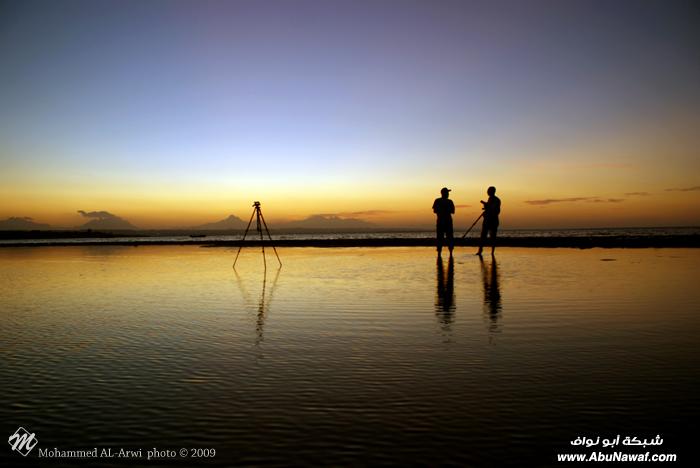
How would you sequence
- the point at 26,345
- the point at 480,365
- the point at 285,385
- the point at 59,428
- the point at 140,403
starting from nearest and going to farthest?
the point at 59,428 < the point at 140,403 < the point at 285,385 < the point at 480,365 < the point at 26,345

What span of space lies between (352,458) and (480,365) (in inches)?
108

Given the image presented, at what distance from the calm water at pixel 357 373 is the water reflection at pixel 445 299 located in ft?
0.36

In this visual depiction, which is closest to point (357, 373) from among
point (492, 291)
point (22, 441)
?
point (22, 441)

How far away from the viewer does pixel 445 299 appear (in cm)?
1164

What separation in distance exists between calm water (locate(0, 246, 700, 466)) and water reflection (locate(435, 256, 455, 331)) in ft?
0.36

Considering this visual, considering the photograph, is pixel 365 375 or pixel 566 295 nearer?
pixel 365 375

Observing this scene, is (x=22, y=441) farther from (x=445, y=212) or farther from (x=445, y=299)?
(x=445, y=212)

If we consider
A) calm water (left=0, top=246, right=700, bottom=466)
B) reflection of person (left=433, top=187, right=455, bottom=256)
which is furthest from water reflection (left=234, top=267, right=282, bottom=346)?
reflection of person (left=433, top=187, right=455, bottom=256)

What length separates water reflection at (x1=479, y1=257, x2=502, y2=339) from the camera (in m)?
8.83

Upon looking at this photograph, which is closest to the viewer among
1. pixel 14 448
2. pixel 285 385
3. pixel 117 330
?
pixel 14 448

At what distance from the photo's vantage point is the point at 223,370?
6121 millimetres

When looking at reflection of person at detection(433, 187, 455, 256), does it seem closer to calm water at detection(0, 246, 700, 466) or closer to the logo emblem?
calm water at detection(0, 246, 700, 466)

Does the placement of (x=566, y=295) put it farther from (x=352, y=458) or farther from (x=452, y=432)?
(x=352, y=458)

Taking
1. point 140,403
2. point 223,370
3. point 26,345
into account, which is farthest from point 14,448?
point 26,345
